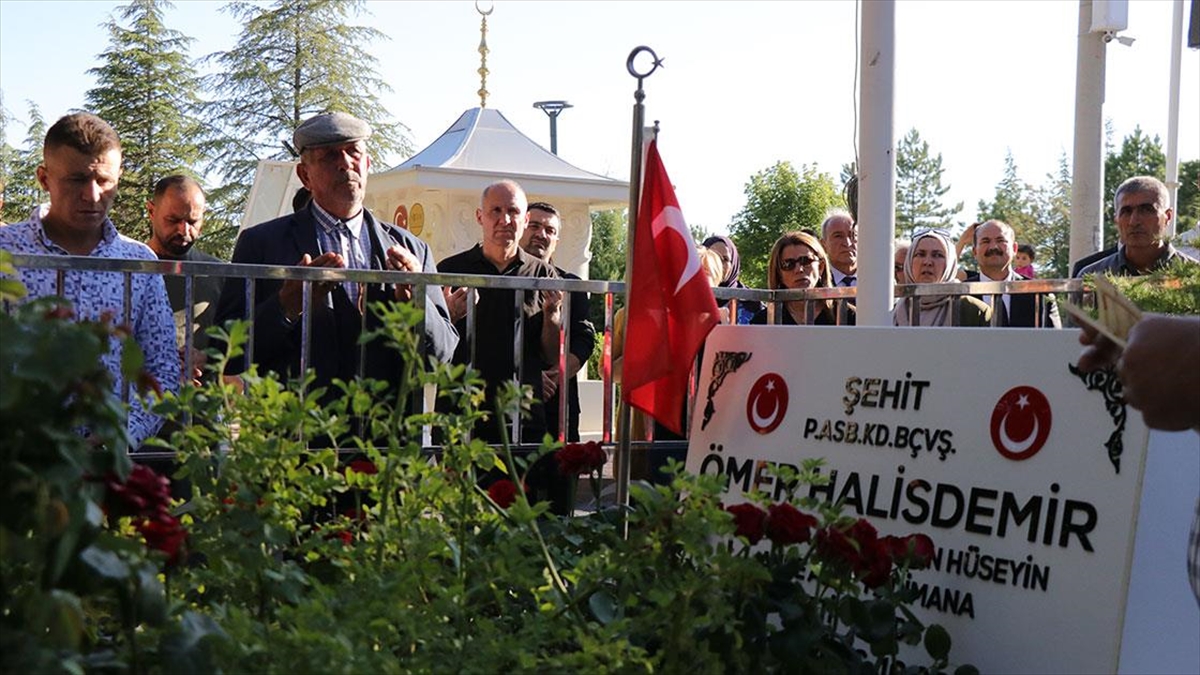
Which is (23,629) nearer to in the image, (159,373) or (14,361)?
(14,361)

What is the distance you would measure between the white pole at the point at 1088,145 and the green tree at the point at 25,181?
23.6 metres

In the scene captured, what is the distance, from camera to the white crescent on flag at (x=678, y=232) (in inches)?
188

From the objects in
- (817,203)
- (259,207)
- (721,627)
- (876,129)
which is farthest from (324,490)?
(817,203)

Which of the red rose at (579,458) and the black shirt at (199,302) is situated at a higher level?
the black shirt at (199,302)

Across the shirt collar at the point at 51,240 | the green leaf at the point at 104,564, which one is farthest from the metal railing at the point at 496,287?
the green leaf at the point at 104,564

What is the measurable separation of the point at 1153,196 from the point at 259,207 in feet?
31.1

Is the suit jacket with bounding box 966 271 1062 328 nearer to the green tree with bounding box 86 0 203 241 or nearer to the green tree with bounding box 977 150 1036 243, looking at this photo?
the green tree with bounding box 86 0 203 241

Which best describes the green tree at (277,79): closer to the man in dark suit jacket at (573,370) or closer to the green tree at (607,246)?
the green tree at (607,246)

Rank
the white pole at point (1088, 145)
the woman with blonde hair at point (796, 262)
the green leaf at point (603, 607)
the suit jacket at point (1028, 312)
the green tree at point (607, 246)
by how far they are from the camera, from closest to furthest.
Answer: the green leaf at point (603, 607) < the suit jacket at point (1028, 312) < the woman with blonde hair at point (796, 262) < the white pole at point (1088, 145) < the green tree at point (607, 246)

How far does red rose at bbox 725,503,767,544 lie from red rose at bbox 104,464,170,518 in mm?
1416

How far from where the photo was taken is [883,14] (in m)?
5.66

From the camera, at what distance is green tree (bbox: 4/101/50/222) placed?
105 feet

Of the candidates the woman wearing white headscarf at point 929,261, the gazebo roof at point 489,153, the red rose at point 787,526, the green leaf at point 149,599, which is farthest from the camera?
the gazebo roof at point 489,153

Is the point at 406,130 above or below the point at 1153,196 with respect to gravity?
above
